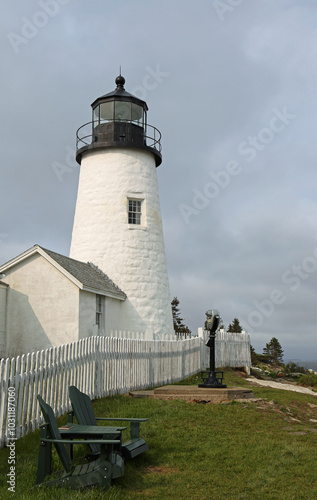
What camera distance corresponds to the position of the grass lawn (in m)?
5.21

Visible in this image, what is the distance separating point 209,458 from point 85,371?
4.33 meters

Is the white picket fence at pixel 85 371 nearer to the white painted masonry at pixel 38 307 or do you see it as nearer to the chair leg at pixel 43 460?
the chair leg at pixel 43 460

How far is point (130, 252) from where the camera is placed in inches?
749

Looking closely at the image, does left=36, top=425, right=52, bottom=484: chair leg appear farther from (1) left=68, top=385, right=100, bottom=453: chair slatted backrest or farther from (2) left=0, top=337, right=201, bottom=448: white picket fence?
(2) left=0, top=337, right=201, bottom=448: white picket fence

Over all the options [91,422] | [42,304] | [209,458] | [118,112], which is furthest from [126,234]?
[209,458]

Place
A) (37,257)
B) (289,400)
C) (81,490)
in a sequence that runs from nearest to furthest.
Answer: (81,490) → (289,400) → (37,257)

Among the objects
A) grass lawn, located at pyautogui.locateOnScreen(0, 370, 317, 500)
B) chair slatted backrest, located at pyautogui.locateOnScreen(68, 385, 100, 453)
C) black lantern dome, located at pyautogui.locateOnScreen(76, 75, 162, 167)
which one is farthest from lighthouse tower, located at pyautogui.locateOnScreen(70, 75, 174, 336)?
chair slatted backrest, located at pyautogui.locateOnScreen(68, 385, 100, 453)

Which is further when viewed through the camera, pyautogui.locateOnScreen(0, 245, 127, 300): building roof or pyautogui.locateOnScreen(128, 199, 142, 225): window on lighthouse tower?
pyautogui.locateOnScreen(128, 199, 142, 225): window on lighthouse tower

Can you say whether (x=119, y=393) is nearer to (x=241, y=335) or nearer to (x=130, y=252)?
(x=130, y=252)

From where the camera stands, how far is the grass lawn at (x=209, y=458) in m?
5.21

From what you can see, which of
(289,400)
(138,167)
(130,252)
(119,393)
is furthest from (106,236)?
(289,400)

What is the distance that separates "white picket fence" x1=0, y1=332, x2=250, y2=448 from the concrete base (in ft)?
3.49

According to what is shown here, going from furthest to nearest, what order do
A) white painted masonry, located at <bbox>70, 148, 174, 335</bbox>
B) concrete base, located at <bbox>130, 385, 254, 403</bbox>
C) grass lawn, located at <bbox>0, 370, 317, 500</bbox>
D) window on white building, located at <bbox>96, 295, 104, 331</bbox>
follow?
white painted masonry, located at <bbox>70, 148, 174, 335</bbox> < window on white building, located at <bbox>96, 295, 104, 331</bbox> < concrete base, located at <bbox>130, 385, 254, 403</bbox> < grass lawn, located at <bbox>0, 370, 317, 500</bbox>

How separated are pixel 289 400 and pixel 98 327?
733 cm
